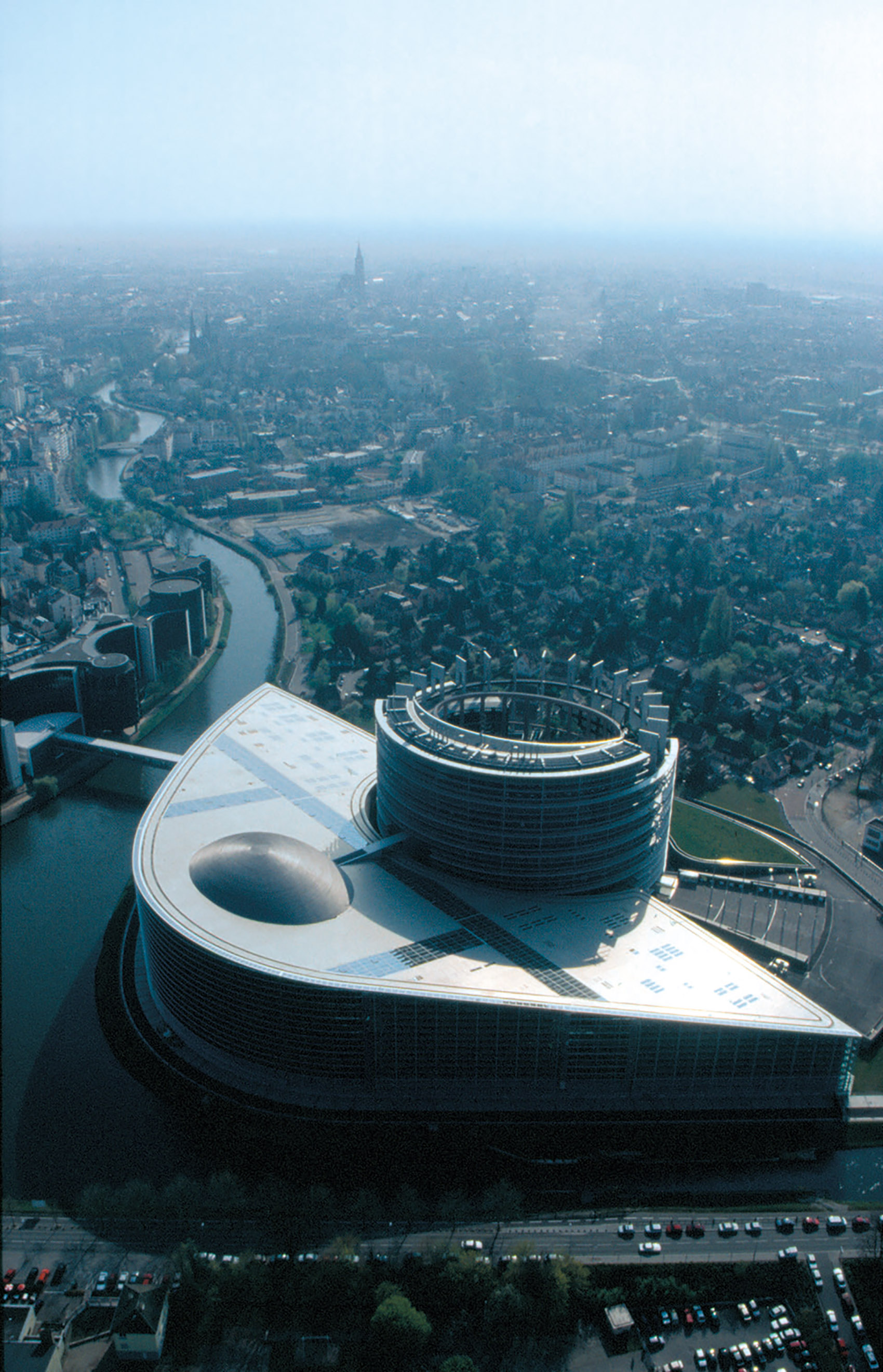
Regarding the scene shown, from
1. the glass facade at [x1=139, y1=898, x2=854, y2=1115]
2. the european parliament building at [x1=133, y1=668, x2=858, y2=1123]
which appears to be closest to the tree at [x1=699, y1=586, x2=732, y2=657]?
the european parliament building at [x1=133, y1=668, x2=858, y2=1123]

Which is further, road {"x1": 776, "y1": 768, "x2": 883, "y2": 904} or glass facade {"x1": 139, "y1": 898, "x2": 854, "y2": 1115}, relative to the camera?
road {"x1": 776, "y1": 768, "x2": 883, "y2": 904}

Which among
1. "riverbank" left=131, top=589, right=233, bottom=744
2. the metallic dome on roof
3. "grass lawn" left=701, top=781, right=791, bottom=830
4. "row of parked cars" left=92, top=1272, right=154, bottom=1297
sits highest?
the metallic dome on roof

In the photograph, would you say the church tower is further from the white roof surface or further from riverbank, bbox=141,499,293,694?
the white roof surface

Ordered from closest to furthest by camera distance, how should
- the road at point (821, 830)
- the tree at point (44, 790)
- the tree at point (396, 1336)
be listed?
1. the tree at point (396, 1336)
2. the road at point (821, 830)
3. the tree at point (44, 790)

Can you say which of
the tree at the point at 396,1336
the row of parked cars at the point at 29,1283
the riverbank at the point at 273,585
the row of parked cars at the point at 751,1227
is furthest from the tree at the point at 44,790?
the row of parked cars at the point at 751,1227

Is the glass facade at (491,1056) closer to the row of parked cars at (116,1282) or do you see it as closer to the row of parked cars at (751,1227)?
the row of parked cars at (751,1227)

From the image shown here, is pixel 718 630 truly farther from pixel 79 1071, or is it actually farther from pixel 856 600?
pixel 79 1071

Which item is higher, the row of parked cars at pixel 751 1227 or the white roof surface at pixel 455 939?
the white roof surface at pixel 455 939

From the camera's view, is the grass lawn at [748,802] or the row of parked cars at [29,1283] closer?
the row of parked cars at [29,1283]
